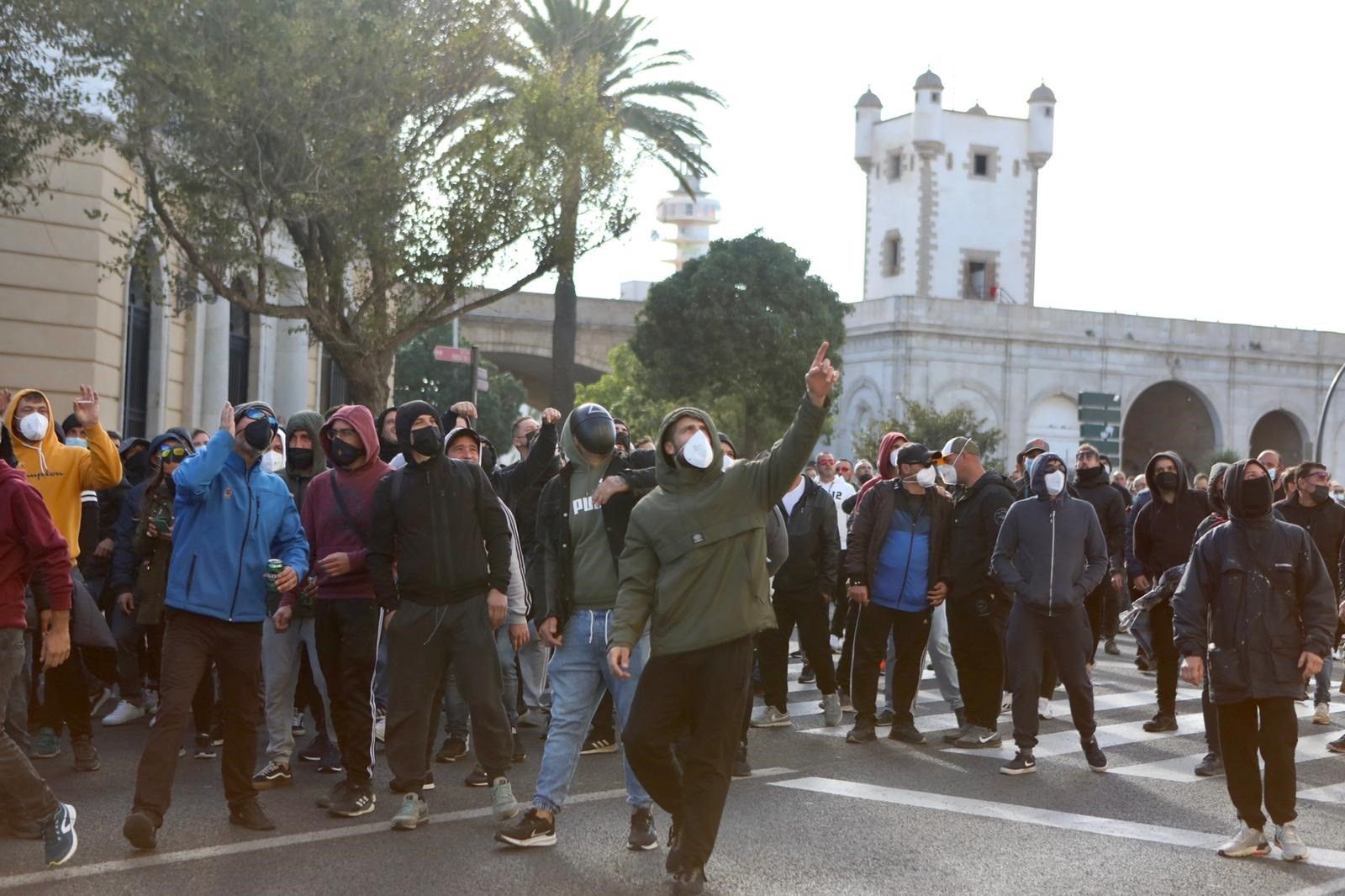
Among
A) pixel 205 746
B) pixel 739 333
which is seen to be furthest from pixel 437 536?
pixel 739 333

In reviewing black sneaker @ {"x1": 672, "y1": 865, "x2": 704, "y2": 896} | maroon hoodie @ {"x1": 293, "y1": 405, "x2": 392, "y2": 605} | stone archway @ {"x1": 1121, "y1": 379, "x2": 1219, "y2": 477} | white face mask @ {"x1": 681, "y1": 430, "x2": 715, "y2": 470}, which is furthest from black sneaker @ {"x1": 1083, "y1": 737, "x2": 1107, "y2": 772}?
stone archway @ {"x1": 1121, "y1": 379, "x2": 1219, "y2": 477}

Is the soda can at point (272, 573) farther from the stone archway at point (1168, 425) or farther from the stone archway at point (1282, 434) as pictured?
the stone archway at point (1282, 434)

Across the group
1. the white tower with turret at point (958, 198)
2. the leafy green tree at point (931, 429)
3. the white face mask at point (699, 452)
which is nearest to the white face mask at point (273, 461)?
the white face mask at point (699, 452)

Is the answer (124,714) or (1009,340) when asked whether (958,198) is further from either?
(124,714)

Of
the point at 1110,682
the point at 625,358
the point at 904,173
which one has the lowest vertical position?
the point at 1110,682

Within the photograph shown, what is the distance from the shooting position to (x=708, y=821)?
6.46m

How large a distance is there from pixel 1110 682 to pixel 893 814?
7.04 meters

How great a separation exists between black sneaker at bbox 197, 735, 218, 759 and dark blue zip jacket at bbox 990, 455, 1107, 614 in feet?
15.3

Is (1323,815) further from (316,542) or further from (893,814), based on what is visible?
(316,542)

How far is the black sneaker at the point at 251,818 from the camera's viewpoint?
7.59m

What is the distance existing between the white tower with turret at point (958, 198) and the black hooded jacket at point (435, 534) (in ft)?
226

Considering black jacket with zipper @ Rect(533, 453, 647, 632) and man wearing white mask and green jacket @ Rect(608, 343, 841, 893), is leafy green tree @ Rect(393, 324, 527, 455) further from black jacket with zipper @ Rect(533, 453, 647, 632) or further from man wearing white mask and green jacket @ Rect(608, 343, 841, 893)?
man wearing white mask and green jacket @ Rect(608, 343, 841, 893)

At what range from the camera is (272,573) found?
7590mm

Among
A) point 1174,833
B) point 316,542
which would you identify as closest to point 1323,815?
point 1174,833
